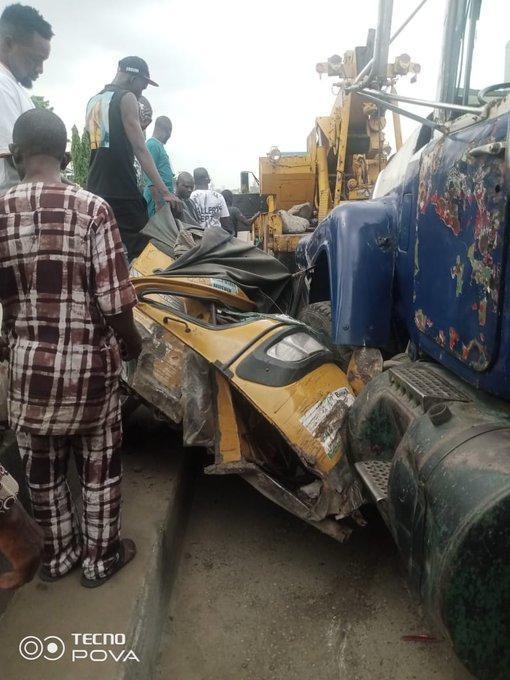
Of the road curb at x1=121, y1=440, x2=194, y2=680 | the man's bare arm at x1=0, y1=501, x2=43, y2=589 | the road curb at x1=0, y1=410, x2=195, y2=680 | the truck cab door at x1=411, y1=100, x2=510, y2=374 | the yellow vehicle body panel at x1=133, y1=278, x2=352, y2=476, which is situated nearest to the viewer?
the man's bare arm at x1=0, y1=501, x2=43, y2=589

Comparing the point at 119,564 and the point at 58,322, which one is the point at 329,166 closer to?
the point at 58,322

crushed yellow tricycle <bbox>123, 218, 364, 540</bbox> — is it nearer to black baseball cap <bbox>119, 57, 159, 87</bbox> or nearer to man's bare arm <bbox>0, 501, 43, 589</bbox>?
man's bare arm <bbox>0, 501, 43, 589</bbox>

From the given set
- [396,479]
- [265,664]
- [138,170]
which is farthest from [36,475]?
[138,170]

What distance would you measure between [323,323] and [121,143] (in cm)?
180

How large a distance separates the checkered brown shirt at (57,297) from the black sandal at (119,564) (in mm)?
550

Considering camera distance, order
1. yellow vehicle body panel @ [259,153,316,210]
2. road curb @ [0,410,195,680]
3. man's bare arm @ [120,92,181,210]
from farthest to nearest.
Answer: yellow vehicle body panel @ [259,153,316,210], man's bare arm @ [120,92,181,210], road curb @ [0,410,195,680]

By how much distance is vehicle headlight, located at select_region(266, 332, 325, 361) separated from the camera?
2383mm

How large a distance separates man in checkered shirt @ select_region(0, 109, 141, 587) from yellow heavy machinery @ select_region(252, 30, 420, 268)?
5227 millimetres

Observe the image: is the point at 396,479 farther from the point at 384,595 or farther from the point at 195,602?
the point at 195,602

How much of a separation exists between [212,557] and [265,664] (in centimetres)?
66

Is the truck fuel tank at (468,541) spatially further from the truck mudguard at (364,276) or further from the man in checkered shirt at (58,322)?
the man in checkered shirt at (58,322)

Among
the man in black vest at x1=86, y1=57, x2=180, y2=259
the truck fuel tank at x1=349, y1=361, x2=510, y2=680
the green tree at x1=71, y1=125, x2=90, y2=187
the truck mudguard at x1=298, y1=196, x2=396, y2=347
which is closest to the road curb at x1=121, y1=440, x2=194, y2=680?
the truck fuel tank at x1=349, y1=361, x2=510, y2=680

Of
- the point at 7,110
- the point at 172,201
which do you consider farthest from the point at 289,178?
the point at 7,110

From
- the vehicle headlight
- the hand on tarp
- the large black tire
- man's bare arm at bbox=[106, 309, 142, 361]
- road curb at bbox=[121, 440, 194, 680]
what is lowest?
road curb at bbox=[121, 440, 194, 680]
